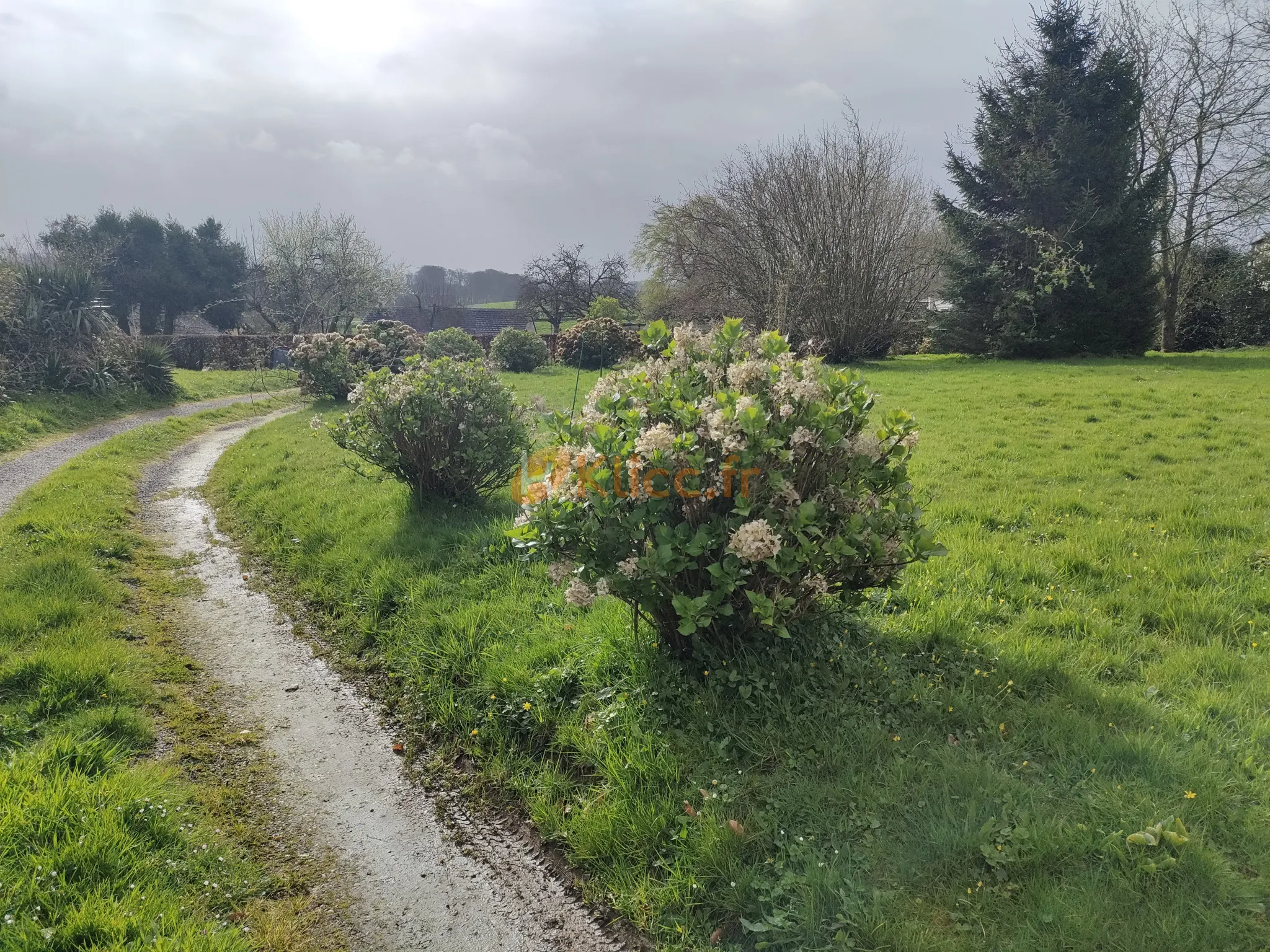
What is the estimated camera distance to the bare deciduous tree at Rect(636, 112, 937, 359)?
21.9 meters

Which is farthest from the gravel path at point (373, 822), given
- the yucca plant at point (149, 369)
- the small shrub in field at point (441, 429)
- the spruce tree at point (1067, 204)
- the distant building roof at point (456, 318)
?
the distant building roof at point (456, 318)

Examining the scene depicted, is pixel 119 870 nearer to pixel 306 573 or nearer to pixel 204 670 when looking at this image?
pixel 204 670

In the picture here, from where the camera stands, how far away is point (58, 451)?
10766 mm

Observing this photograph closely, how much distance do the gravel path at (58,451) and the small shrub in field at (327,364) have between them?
231 centimetres

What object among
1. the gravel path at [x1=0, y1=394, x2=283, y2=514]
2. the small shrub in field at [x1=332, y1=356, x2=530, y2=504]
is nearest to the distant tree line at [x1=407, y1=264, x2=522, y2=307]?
the gravel path at [x1=0, y1=394, x2=283, y2=514]

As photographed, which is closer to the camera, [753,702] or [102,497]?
[753,702]

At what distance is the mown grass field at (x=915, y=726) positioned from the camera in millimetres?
2279

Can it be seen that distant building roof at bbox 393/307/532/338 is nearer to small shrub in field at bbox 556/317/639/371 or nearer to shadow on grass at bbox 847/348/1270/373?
small shrub in field at bbox 556/317/639/371

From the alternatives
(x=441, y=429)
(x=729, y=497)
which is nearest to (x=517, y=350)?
(x=441, y=429)

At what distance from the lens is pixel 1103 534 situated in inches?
196

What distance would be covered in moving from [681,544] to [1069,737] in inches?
69.2

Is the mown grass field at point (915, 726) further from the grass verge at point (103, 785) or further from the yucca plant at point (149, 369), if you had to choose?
the yucca plant at point (149, 369)

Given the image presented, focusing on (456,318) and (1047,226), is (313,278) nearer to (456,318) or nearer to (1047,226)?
(456,318)

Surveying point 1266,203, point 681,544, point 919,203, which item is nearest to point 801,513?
point 681,544
